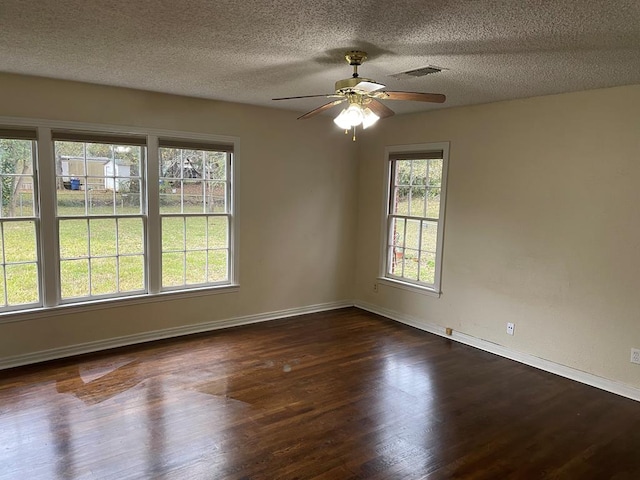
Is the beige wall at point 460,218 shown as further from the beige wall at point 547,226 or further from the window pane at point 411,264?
the window pane at point 411,264

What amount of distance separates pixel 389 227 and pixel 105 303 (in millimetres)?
3331

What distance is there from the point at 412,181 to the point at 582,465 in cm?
339

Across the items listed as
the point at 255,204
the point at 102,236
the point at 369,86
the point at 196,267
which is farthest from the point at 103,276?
the point at 369,86

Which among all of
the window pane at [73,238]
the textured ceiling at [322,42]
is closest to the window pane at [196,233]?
the window pane at [73,238]

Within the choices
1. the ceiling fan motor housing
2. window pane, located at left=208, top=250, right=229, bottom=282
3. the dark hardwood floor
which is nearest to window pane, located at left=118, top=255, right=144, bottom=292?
the dark hardwood floor

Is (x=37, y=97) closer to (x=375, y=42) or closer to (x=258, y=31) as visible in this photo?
(x=258, y=31)

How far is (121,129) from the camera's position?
13.7 feet

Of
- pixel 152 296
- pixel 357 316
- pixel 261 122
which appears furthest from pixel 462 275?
pixel 152 296

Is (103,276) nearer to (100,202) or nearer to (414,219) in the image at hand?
(100,202)

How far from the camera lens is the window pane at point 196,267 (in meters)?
4.84

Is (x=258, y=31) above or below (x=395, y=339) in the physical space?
above

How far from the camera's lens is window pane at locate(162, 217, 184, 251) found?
4.63 meters

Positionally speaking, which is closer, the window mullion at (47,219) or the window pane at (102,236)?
the window mullion at (47,219)

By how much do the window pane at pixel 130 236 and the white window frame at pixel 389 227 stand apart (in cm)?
286
